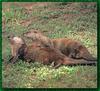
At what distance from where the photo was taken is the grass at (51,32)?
773cm

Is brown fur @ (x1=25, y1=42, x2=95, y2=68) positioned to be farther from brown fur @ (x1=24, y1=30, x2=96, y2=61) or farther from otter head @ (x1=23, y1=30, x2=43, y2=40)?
otter head @ (x1=23, y1=30, x2=43, y2=40)

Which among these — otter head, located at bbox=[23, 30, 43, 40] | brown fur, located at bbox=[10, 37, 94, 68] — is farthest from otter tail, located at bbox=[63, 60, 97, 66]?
otter head, located at bbox=[23, 30, 43, 40]

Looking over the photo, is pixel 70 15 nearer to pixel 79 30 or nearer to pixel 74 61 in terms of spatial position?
pixel 79 30

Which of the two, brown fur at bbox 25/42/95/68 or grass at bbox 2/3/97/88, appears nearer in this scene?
grass at bbox 2/3/97/88

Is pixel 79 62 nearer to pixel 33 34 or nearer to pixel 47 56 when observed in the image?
pixel 47 56

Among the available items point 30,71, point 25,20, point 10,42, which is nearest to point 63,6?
point 25,20

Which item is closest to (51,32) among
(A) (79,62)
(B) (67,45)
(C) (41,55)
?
(B) (67,45)

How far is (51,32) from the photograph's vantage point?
9531 millimetres

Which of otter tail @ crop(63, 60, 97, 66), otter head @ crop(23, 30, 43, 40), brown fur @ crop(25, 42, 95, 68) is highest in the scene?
otter head @ crop(23, 30, 43, 40)

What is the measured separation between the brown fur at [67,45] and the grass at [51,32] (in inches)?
6.2

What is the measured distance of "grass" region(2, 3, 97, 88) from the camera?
773 cm

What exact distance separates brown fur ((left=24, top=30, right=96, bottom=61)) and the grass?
0.16 m

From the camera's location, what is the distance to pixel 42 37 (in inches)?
353

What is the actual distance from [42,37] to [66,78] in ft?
4.79
